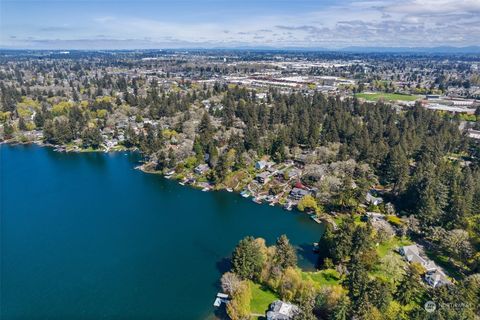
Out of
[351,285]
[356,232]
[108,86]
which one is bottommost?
[351,285]

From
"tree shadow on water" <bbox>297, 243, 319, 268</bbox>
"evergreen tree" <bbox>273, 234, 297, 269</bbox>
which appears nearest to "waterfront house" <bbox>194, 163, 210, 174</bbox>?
"tree shadow on water" <bbox>297, 243, 319, 268</bbox>

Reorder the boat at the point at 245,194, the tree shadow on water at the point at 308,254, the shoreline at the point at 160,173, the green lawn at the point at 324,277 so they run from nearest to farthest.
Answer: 1. the green lawn at the point at 324,277
2. the tree shadow on water at the point at 308,254
3. the shoreline at the point at 160,173
4. the boat at the point at 245,194

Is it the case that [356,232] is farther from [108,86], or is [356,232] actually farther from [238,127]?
[108,86]

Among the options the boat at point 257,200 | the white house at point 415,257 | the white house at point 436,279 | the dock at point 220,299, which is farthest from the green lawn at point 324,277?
the boat at point 257,200

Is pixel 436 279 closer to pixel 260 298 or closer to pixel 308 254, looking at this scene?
pixel 308 254

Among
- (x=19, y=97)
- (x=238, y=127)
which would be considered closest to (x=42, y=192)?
(x=238, y=127)

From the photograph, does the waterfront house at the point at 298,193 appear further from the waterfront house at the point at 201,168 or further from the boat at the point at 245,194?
the waterfront house at the point at 201,168
